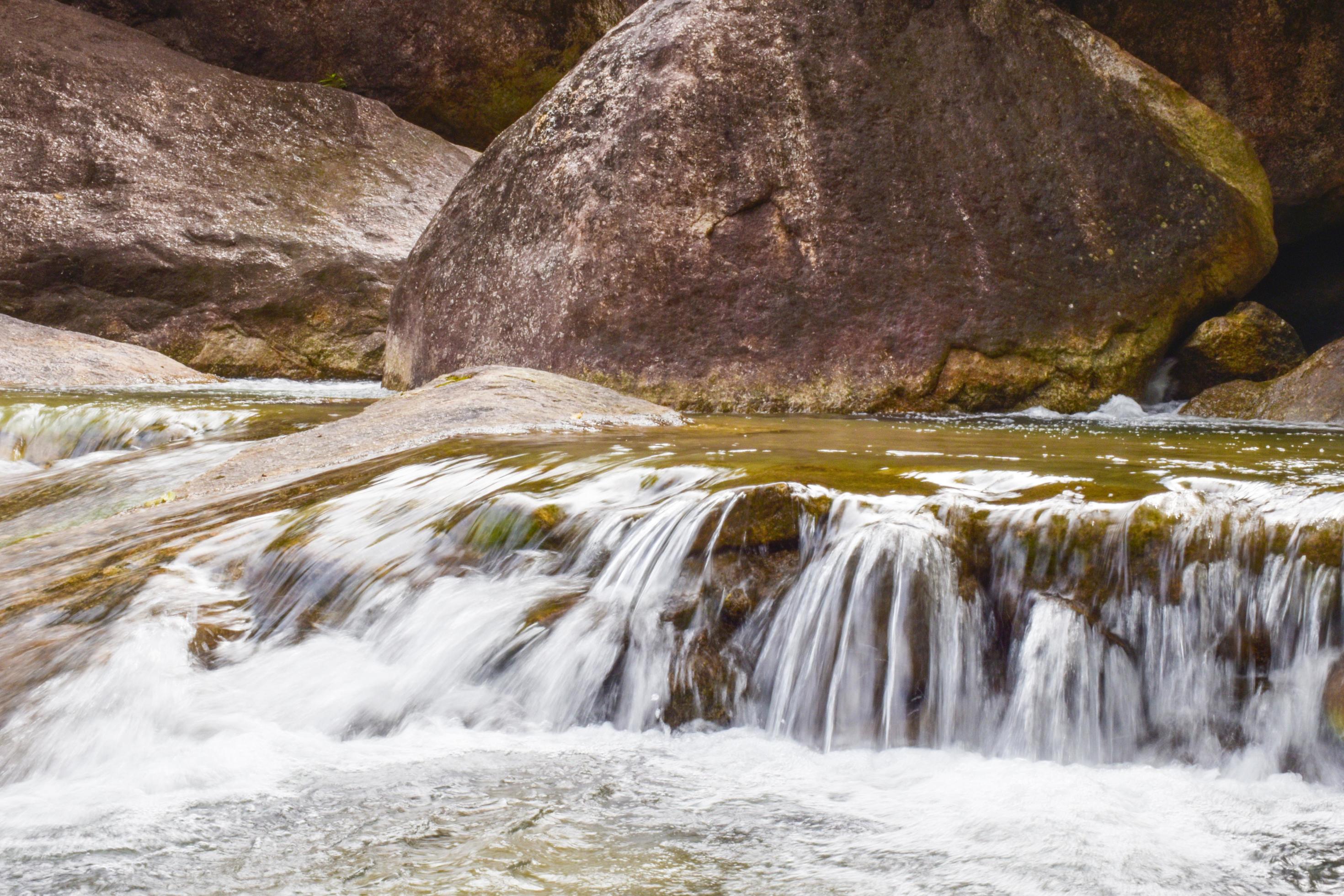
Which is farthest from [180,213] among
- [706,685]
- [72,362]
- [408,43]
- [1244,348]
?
[706,685]

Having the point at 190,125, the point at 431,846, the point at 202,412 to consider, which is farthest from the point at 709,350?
the point at 190,125

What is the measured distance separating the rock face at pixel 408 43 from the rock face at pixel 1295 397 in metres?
9.56

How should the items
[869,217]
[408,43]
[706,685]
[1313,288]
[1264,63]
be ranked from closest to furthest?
[706,685], [869,217], [1264,63], [1313,288], [408,43]

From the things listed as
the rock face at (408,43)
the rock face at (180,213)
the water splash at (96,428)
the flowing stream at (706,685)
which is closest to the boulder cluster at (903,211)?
the water splash at (96,428)

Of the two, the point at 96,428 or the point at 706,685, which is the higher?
the point at 96,428

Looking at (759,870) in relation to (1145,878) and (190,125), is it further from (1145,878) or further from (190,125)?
(190,125)

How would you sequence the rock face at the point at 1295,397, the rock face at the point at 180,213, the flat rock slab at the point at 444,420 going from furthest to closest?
1. the rock face at the point at 180,213
2. the rock face at the point at 1295,397
3. the flat rock slab at the point at 444,420

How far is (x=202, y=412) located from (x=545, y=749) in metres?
3.99

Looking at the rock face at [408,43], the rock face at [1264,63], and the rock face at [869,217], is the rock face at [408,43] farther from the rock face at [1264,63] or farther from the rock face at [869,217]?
the rock face at [1264,63]

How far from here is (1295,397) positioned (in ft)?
18.0

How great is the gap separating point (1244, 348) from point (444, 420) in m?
4.41

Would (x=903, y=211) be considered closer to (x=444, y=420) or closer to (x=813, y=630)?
(x=444, y=420)

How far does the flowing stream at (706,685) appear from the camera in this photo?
73.5 inches

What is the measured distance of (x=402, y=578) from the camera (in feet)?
10.00
